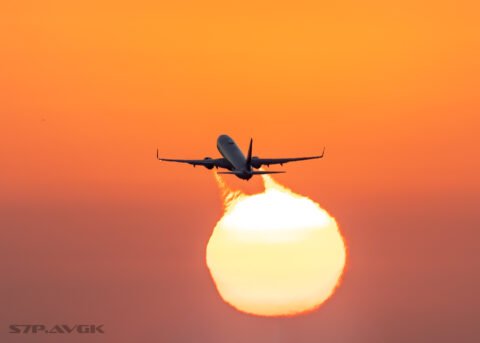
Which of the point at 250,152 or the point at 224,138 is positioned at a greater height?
the point at 224,138

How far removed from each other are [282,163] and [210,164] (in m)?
13.9

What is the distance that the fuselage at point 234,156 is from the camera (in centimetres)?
15512

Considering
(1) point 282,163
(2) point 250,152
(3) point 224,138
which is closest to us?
(2) point 250,152

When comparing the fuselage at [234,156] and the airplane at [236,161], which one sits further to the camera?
the airplane at [236,161]

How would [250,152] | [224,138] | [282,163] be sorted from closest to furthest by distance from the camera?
[250,152], [282,163], [224,138]

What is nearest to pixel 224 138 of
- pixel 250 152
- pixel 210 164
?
pixel 210 164

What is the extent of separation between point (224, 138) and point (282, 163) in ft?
91.9

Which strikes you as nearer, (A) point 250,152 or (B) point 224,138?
(A) point 250,152

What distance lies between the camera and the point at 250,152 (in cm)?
16225

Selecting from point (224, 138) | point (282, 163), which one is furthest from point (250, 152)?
point (224, 138)

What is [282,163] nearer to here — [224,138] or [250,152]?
[250,152]

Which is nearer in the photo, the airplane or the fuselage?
the fuselage

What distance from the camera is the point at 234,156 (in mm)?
178375

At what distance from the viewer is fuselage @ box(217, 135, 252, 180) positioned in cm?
15512
